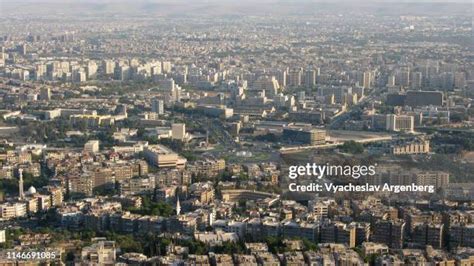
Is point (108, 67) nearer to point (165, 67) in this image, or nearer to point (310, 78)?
point (165, 67)

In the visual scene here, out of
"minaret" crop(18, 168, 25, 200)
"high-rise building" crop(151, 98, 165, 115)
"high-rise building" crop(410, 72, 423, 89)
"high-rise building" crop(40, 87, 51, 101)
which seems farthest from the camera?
"high-rise building" crop(410, 72, 423, 89)

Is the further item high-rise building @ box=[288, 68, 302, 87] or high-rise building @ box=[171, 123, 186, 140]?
high-rise building @ box=[288, 68, 302, 87]

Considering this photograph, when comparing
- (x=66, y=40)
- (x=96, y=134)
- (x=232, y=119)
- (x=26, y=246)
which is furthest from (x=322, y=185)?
(x=66, y=40)

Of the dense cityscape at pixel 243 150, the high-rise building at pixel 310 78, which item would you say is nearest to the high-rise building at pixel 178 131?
the dense cityscape at pixel 243 150

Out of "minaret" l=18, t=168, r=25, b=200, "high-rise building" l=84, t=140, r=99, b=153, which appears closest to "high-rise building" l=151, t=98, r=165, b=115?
"high-rise building" l=84, t=140, r=99, b=153

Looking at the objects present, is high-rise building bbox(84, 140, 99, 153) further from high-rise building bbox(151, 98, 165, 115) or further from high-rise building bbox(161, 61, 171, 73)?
high-rise building bbox(161, 61, 171, 73)

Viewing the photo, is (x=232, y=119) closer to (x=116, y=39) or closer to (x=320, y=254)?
(x=320, y=254)

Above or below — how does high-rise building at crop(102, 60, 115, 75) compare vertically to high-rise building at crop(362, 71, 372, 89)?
below

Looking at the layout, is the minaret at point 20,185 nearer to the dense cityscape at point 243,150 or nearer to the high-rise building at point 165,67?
the dense cityscape at point 243,150

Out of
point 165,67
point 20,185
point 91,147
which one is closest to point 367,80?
point 165,67
